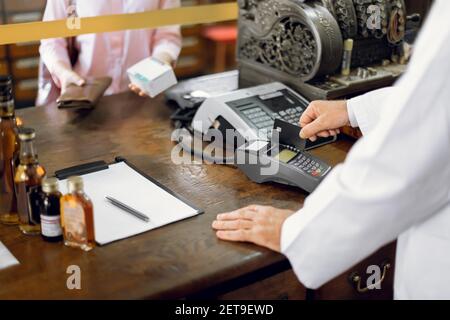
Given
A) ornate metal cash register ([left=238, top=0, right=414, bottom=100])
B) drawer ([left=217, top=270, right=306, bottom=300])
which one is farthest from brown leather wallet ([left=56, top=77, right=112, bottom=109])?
drawer ([left=217, top=270, right=306, bottom=300])

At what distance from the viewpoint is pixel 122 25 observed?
2.03m

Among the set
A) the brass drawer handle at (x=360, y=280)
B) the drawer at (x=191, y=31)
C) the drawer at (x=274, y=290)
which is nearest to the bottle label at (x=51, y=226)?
the drawer at (x=274, y=290)

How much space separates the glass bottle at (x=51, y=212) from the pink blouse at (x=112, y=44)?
858mm

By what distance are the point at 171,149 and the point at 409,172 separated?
83 cm

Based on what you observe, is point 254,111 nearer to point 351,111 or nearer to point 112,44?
point 351,111

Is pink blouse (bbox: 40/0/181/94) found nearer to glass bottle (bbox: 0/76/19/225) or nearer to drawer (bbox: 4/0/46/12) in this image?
drawer (bbox: 4/0/46/12)

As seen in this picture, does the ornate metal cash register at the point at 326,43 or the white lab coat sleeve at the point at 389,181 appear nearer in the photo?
the white lab coat sleeve at the point at 389,181

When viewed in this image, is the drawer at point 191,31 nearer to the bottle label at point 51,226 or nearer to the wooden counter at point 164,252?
the wooden counter at point 164,252

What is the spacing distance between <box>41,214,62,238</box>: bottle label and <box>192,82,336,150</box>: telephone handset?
1.92ft

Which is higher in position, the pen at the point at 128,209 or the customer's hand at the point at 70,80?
the customer's hand at the point at 70,80

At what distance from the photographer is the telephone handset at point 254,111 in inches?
66.3

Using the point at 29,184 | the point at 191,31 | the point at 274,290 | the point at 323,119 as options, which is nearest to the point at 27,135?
the point at 29,184

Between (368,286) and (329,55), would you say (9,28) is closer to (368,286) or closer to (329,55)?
(329,55)

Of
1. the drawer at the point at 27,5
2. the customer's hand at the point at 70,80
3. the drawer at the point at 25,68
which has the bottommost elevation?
the drawer at the point at 25,68
